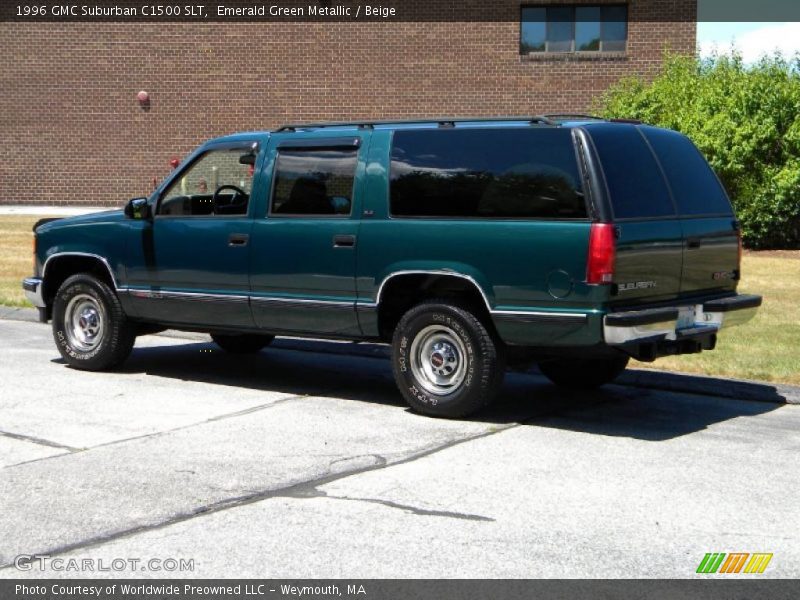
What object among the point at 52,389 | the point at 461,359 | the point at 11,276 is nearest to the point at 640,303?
the point at 461,359

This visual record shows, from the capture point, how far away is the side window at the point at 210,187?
379 inches

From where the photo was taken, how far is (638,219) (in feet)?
25.8

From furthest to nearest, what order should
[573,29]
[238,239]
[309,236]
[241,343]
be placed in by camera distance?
[573,29] < [241,343] < [238,239] < [309,236]

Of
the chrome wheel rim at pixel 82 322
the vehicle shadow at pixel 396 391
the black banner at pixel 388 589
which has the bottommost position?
the vehicle shadow at pixel 396 391

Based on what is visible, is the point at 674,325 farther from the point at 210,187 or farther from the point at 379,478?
the point at 210,187

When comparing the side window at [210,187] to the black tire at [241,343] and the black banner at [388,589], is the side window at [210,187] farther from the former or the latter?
the black banner at [388,589]

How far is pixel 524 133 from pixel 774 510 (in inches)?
121

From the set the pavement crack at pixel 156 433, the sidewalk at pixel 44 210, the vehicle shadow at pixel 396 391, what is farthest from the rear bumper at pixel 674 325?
the sidewalk at pixel 44 210

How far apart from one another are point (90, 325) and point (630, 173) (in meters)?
4.96

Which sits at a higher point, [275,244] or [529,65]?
[529,65]

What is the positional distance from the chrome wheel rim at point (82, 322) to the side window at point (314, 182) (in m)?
2.20

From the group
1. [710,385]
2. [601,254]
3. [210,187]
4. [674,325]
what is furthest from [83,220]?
[710,385]

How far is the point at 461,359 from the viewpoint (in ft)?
27.3

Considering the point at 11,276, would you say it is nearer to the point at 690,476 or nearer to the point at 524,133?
the point at 524,133
